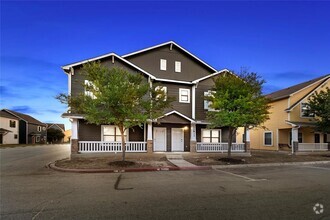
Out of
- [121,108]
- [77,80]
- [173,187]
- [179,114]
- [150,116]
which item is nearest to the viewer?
[173,187]

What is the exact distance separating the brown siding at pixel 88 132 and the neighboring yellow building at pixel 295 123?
16805 millimetres

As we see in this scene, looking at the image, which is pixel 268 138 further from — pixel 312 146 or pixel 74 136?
pixel 74 136

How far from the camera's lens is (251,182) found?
1102 cm

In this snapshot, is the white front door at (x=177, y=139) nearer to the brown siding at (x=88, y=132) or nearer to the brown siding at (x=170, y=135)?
the brown siding at (x=170, y=135)

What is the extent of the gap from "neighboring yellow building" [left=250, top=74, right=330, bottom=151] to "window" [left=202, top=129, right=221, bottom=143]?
6.16 m

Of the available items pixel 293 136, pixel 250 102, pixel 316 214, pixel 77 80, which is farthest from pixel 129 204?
pixel 293 136

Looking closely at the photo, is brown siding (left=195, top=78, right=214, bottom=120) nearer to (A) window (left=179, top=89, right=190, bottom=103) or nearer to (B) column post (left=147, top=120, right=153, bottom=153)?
(A) window (left=179, top=89, right=190, bottom=103)

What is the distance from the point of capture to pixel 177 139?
23156 mm

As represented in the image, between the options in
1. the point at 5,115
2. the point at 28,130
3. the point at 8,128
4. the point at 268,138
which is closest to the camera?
the point at 268,138

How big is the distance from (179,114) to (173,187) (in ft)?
38.7

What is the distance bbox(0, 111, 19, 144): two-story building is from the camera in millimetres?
55516

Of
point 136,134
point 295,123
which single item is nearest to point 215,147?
point 136,134

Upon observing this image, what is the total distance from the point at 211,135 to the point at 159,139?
4.92 m

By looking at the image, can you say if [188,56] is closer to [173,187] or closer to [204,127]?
[204,127]
